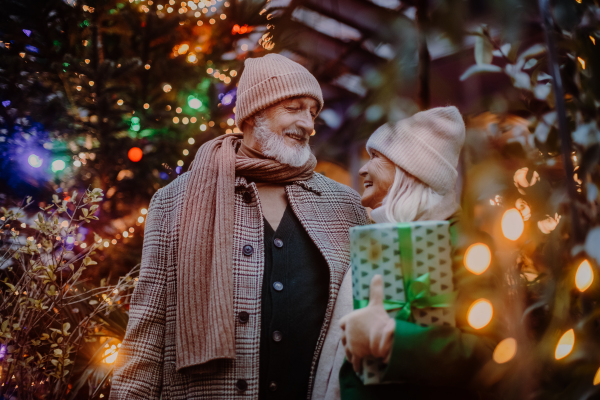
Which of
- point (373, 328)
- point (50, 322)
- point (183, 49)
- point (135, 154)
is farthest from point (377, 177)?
point (183, 49)

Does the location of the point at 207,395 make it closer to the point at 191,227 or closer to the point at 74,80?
the point at 191,227

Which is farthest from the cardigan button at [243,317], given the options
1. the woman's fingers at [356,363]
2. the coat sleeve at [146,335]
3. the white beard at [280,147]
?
the white beard at [280,147]

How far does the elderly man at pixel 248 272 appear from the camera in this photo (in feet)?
4.28

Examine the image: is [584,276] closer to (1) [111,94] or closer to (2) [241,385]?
(2) [241,385]

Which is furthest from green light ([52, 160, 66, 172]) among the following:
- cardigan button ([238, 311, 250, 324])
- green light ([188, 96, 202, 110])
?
cardigan button ([238, 311, 250, 324])

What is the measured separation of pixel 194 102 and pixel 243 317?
1.63m

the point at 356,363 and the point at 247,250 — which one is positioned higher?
the point at 247,250

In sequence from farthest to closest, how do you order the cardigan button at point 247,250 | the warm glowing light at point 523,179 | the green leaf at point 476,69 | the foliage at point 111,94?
the foliage at point 111,94, the cardigan button at point 247,250, the warm glowing light at point 523,179, the green leaf at point 476,69

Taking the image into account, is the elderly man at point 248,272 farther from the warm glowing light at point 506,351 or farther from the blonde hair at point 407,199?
the warm glowing light at point 506,351

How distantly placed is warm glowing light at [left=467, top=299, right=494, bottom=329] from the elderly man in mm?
824

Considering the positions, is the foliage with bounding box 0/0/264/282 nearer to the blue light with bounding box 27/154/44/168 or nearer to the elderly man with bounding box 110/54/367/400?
the blue light with bounding box 27/154/44/168

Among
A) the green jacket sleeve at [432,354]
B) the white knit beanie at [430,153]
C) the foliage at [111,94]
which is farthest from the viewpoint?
the foliage at [111,94]

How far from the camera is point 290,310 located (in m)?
1.37

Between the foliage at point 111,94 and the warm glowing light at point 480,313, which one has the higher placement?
the foliage at point 111,94
